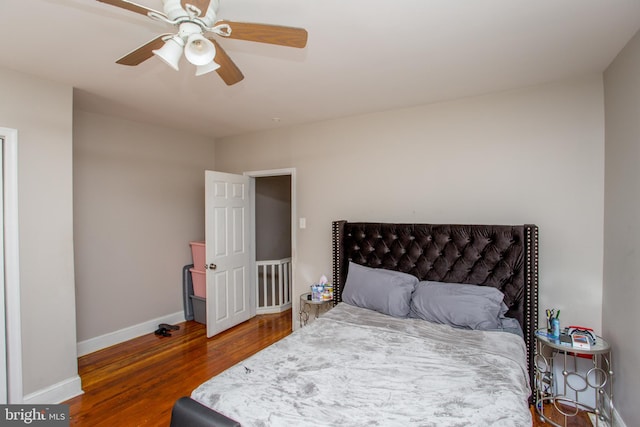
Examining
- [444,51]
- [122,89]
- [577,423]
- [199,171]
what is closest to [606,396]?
[577,423]

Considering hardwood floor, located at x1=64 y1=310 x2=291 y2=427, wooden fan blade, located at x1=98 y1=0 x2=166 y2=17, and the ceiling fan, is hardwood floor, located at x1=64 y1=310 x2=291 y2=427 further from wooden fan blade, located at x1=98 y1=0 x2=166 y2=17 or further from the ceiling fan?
wooden fan blade, located at x1=98 y1=0 x2=166 y2=17

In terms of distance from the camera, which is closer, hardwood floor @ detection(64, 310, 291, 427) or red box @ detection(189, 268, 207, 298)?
hardwood floor @ detection(64, 310, 291, 427)

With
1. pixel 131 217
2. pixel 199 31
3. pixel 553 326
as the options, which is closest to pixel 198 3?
pixel 199 31

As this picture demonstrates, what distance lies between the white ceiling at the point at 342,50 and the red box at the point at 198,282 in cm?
218

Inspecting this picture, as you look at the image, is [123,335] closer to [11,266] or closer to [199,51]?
[11,266]

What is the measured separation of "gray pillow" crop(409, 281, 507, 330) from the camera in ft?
7.58

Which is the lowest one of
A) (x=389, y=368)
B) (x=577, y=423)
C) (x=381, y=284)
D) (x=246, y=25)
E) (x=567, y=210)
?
(x=577, y=423)

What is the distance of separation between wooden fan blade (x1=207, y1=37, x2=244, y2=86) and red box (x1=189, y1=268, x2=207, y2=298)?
304 cm

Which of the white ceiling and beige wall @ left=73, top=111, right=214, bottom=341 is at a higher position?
the white ceiling

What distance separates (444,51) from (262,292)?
4.03 meters

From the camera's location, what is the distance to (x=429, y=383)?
1600mm

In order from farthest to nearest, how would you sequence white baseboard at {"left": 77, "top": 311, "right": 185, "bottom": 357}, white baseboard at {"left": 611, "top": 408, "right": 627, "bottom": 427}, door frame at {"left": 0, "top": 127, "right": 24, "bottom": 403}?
white baseboard at {"left": 77, "top": 311, "right": 185, "bottom": 357} → door frame at {"left": 0, "top": 127, "right": 24, "bottom": 403} → white baseboard at {"left": 611, "top": 408, "right": 627, "bottom": 427}

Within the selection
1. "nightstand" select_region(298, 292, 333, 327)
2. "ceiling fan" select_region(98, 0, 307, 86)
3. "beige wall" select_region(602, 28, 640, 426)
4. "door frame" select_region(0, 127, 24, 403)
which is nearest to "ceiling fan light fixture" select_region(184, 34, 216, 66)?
"ceiling fan" select_region(98, 0, 307, 86)

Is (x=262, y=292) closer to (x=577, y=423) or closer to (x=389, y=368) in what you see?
(x=389, y=368)
